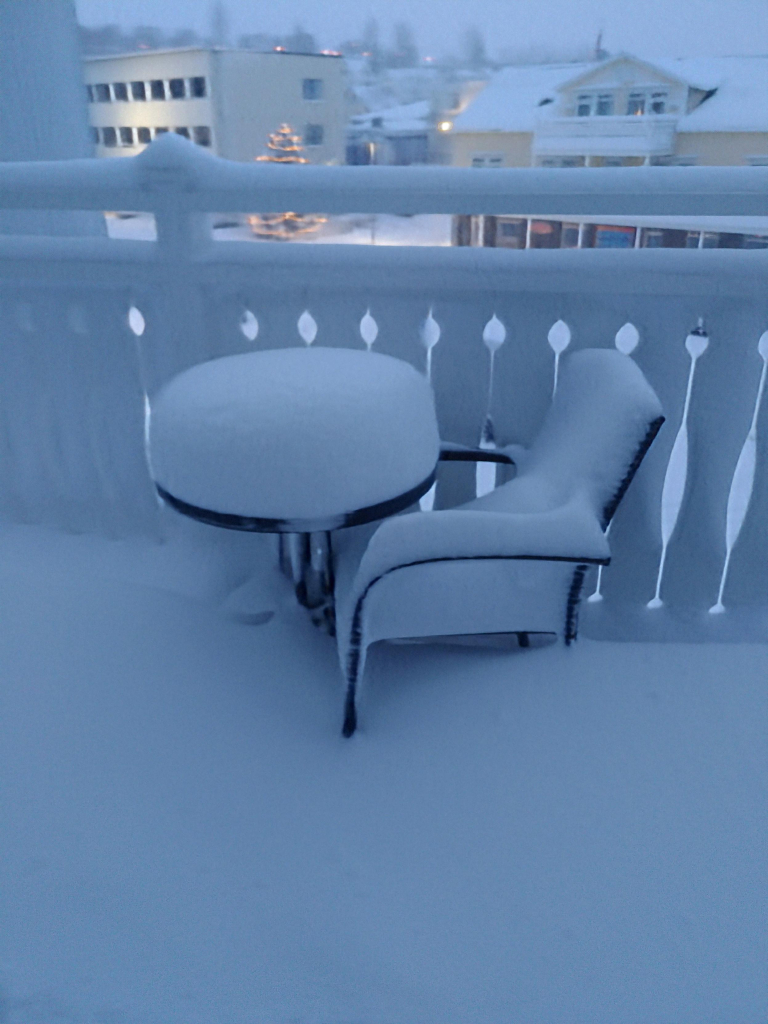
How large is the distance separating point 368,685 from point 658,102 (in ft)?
8.28

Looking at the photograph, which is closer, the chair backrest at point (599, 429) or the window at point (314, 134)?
the chair backrest at point (599, 429)

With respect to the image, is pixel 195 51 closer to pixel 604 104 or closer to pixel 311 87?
pixel 311 87

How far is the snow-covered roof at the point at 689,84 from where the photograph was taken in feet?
8.11

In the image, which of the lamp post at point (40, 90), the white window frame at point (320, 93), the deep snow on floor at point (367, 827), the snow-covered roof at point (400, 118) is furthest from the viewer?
the white window frame at point (320, 93)

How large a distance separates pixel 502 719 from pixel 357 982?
65 centimetres

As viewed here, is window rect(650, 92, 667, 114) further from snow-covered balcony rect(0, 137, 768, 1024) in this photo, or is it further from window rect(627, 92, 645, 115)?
snow-covered balcony rect(0, 137, 768, 1024)

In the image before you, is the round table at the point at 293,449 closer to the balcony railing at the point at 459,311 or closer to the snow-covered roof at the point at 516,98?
the balcony railing at the point at 459,311

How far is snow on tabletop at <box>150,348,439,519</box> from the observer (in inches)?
56.4

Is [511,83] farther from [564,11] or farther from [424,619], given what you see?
[424,619]

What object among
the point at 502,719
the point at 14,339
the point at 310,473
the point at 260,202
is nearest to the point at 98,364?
the point at 14,339

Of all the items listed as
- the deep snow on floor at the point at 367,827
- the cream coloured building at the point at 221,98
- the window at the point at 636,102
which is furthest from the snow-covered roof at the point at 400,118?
the deep snow on floor at the point at 367,827

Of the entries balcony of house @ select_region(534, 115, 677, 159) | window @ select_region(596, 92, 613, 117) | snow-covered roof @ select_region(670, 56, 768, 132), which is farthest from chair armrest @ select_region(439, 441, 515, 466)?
window @ select_region(596, 92, 613, 117)

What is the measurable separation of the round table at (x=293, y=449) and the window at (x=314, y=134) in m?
1.25

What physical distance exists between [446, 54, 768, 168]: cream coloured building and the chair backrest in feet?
2.98
